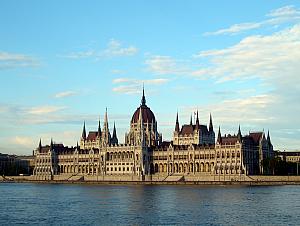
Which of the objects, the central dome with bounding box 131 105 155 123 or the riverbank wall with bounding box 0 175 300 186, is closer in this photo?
the riverbank wall with bounding box 0 175 300 186

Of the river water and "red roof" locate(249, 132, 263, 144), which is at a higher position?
→ "red roof" locate(249, 132, 263, 144)

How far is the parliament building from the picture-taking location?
151500mm

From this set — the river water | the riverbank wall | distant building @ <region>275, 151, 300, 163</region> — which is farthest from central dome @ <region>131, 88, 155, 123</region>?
the river water

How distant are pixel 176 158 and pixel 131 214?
10118cm

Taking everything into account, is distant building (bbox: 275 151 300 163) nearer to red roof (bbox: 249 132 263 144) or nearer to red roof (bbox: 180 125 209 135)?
red roof (bbox: 180 125 209 135)

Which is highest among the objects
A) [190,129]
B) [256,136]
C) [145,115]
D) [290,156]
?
[145,115]

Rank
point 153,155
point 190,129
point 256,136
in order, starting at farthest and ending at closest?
point 190,129
point 153,155
point 256,136

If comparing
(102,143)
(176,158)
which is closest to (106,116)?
(102,143)

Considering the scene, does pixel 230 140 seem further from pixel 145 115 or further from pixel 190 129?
pixel 145 115

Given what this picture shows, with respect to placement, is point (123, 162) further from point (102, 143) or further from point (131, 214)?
point (131, 214)

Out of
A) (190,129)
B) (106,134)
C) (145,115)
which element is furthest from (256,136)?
(106,134)

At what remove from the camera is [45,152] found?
19162 centimetres

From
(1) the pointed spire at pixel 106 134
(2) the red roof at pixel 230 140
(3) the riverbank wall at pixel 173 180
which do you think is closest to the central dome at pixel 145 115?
(1) the pointed spire at pixel 106 134

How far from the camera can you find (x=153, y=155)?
170m
